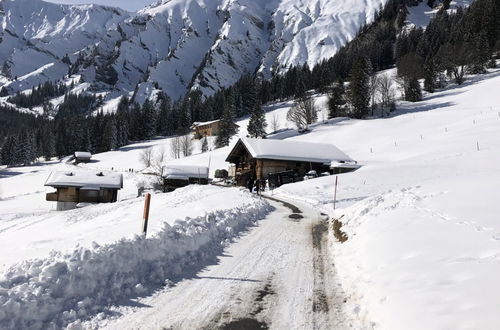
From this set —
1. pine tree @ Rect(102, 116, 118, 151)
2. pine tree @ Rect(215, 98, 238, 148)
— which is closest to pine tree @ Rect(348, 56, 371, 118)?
pine tree @ Rect(215, 98, 238, 148)

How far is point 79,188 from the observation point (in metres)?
54.6

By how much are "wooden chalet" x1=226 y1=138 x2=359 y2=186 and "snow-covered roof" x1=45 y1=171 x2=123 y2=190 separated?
1886 cm

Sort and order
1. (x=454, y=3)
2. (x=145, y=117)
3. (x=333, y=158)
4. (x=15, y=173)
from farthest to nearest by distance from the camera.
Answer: (x=454, y=3) → (x=145, y=117) → (x=15, y=173) → (x=333, y=158)

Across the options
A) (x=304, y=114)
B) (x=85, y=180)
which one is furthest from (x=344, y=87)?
(x=85, y=180)

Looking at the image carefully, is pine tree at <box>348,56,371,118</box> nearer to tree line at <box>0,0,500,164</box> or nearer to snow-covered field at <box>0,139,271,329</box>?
tree line at <box>0,0,500,164</box>

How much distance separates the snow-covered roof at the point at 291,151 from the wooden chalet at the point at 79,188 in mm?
21253

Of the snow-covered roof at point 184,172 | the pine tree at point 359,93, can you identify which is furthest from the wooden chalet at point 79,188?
the pine tree at point 359,93

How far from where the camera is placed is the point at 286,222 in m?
17.2

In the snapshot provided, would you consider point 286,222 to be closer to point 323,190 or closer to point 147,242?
point 147,242

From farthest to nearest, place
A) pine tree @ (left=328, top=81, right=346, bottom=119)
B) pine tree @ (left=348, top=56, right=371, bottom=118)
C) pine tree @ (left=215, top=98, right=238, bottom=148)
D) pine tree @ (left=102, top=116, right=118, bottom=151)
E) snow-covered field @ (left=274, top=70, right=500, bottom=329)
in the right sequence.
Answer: pine tree @ (left=102, top=116, right=118, bottom=151)
pine tree @ (left=215, top=98, right=238, bottom=148)
pine tree @ (left=328, top=81, right=346, bottom=119)
pine tree @ (left=348, top=56, right=371, bottom=118)
snow-covered field @ (left=274, top=70, right=500, bottom=329)

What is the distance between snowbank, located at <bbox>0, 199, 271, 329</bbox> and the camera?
5578 millimetres

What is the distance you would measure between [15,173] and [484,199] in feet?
345

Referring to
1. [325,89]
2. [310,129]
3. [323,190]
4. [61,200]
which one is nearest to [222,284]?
[323,190]

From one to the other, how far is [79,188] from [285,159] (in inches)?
1180
